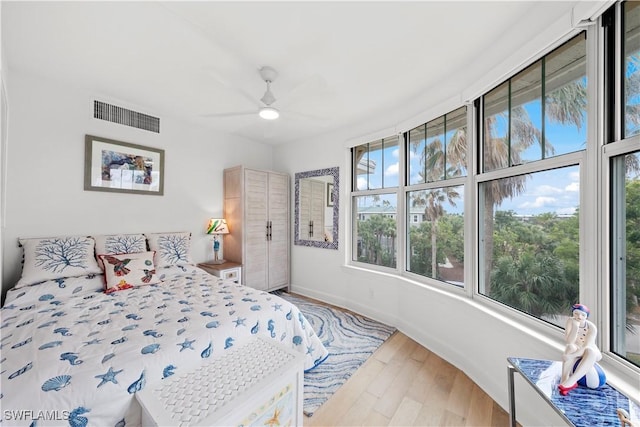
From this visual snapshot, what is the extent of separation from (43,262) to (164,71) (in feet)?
6.40

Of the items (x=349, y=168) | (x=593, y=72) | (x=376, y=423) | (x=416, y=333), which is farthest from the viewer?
(x=349, y=168)

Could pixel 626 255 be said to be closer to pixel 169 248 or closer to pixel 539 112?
pixel 539 112

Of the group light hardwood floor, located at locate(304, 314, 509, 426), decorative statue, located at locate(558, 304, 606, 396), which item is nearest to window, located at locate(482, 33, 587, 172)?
decorative statue, located at locate(558, 304, 606, 396)

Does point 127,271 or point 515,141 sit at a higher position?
point 515,141

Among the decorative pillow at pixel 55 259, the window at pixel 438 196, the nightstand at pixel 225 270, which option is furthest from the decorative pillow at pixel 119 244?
the window at pixel 438 196

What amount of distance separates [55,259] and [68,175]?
877 millimetres

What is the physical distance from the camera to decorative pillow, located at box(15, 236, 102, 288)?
2080 mm

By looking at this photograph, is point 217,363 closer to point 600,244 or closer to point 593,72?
point 600,244

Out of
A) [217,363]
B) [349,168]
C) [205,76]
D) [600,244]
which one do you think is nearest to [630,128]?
[600,244]

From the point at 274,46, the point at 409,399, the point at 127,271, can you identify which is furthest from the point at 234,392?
the point at 274,46

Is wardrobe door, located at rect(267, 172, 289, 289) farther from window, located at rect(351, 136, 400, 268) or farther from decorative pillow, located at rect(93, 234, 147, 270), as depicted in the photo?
decorative pillow, located at rect(93, 234, 147, 270)

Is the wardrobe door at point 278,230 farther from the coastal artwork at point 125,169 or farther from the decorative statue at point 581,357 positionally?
the decorative statue at point 581,357

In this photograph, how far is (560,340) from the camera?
143 cm

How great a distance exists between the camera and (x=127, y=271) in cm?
232
